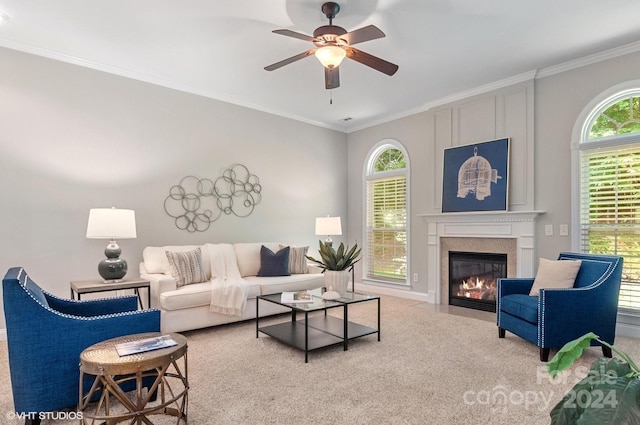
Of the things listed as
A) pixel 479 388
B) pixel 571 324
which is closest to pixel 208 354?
pixel 479 388

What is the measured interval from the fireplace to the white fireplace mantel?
0.70ft

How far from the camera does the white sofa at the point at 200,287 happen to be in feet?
11.8

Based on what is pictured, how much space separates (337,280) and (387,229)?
2.63 m

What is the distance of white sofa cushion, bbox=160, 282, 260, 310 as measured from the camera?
11.6 ft

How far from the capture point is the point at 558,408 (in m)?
1.00

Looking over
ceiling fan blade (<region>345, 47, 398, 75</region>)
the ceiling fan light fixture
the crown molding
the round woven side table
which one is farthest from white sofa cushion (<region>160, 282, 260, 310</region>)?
the crown molding

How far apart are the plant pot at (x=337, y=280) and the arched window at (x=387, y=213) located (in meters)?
2.31

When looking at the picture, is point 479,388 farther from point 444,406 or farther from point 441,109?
point 441,109

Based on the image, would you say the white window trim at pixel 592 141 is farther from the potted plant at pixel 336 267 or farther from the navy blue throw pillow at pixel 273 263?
the navy blue throw pillow at pixel 273 263

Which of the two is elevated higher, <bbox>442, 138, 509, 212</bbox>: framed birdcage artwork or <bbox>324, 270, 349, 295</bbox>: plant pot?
<bbox>442, 138, 509, 212</bbox>: framed birdcage artwork

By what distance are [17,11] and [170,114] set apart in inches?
67.8

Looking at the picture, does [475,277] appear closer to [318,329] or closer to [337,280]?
[337,280]

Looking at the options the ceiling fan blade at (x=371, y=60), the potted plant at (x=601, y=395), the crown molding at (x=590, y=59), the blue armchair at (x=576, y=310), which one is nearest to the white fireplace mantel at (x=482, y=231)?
the blue armchair at (x=576, y=310)

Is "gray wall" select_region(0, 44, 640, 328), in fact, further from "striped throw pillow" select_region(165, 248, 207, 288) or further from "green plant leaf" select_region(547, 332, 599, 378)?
"green plant leaf" select_region(547, 332, 599, 378)
